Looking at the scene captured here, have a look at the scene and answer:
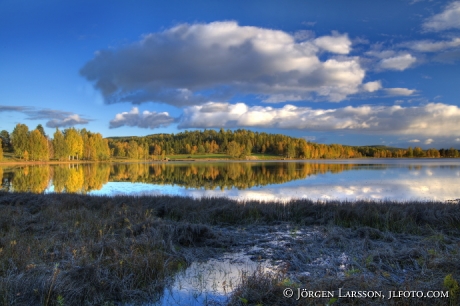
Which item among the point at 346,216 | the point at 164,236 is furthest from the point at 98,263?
the point at 346,216

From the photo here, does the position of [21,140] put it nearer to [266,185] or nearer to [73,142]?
[73,142]

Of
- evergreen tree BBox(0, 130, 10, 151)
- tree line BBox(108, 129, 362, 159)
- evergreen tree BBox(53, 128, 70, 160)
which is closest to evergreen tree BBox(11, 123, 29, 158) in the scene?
evergreen tree BBox(53, 128, 70, 160)

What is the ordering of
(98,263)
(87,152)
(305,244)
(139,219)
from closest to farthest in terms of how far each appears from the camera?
(98,263) < (305,244) < (139,219) < (87,152)

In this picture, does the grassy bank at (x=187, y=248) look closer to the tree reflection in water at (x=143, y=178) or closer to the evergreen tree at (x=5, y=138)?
the tree reflection in water at (x=143, y=178)

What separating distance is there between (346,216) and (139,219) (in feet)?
28.2

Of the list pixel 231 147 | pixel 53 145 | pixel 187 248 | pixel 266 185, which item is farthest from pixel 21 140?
pixel 187 248

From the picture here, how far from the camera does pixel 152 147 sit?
172m

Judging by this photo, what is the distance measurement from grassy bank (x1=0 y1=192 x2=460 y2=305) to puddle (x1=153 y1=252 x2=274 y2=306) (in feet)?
1.17

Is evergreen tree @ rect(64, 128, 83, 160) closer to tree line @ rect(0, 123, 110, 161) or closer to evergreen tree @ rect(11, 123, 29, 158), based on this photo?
tree line @ rect(0, 123, 110, 161)

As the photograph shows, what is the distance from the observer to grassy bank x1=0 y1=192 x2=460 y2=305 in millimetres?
5750

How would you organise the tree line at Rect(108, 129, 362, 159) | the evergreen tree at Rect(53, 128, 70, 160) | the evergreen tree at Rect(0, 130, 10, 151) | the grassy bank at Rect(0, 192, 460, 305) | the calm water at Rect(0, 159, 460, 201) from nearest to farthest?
the grassy bank at Rect(0, 192, 460, 305)
the calm water at Rect(0, 159, 460, 201)
the evergreen tree at Rect(53, 128, 70, 160)
the evergreen tree at Rect(0, 130, 10, 151)
the tree line at Rect(108, 129, 362, 159)

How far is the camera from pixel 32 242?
340 inches

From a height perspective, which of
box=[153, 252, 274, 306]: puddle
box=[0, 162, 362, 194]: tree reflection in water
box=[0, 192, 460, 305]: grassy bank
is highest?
box=[0, 192, 460, 305]: grassy bank

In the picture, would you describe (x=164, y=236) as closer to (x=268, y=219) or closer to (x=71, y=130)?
(x=268, y=219)
